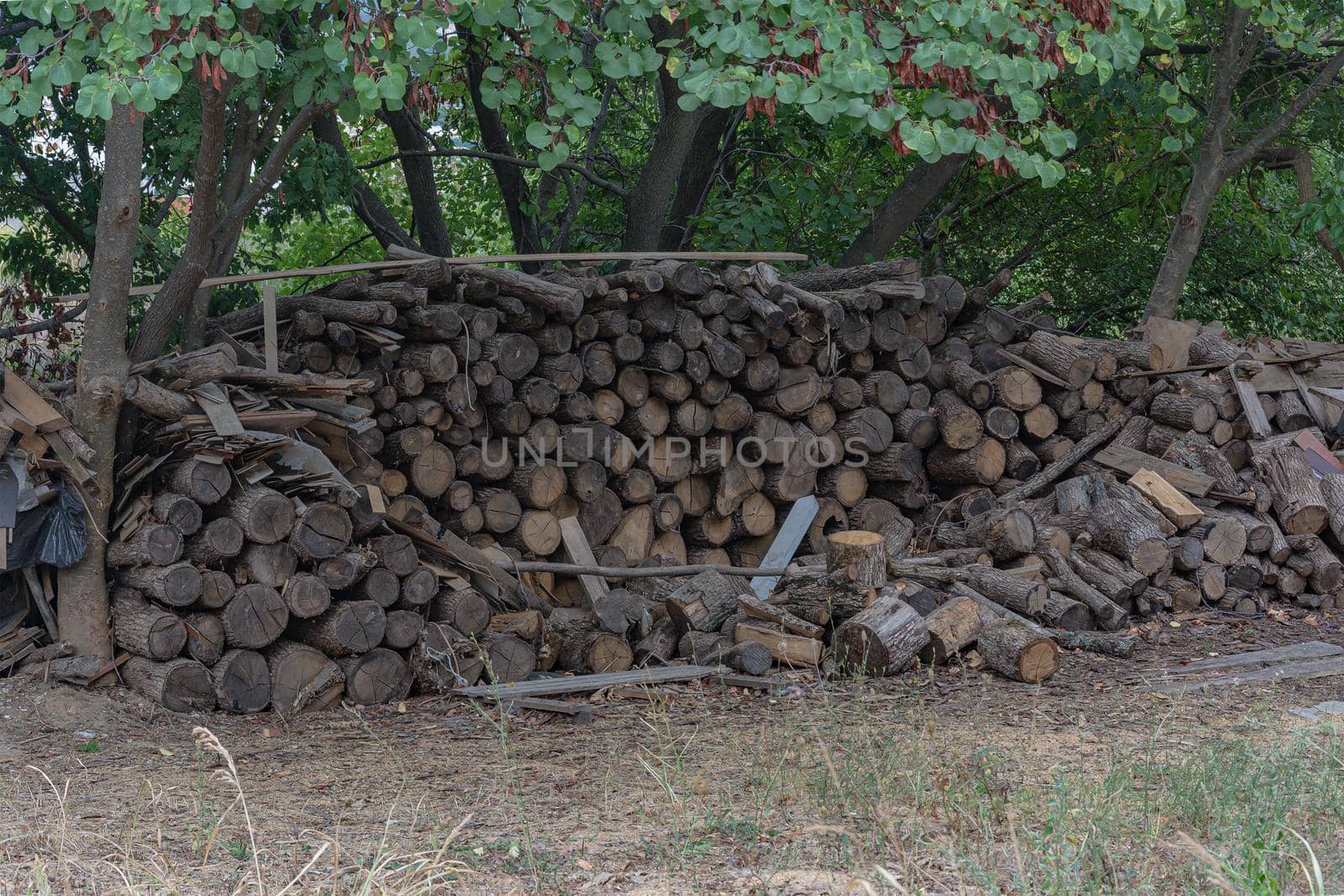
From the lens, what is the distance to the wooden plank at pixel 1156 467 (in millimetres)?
7770

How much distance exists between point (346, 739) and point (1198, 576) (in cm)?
522

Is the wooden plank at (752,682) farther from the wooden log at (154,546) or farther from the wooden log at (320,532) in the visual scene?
Answer: the wooden log at (154,546)

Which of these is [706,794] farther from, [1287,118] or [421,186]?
[1287,118]

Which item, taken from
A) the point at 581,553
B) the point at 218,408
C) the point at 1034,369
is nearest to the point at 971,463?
the point at 1034,369

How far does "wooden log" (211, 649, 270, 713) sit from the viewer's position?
214 inches

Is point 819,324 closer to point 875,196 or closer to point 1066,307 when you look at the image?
point 875,196

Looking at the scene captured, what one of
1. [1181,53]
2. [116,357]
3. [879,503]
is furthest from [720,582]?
[1181,53]

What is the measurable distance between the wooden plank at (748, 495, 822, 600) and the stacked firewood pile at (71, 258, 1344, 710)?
37mm

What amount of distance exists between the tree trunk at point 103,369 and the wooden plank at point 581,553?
2.67 metres

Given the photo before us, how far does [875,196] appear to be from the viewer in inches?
389

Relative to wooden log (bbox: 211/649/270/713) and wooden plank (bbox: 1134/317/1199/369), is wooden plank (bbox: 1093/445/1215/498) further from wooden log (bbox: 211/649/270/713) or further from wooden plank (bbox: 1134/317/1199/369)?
wooden log (bbox: 211/649/270/713)

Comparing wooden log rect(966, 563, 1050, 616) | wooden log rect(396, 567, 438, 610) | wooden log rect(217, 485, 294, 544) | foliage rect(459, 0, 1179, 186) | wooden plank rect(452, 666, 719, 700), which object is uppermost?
foliage rect(459, 0, 1179, 186)

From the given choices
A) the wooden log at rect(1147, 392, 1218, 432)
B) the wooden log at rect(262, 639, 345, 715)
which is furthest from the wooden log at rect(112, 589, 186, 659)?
the wooden log at rect(1147, 392, 1218, 432)

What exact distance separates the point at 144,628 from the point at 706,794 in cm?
290
